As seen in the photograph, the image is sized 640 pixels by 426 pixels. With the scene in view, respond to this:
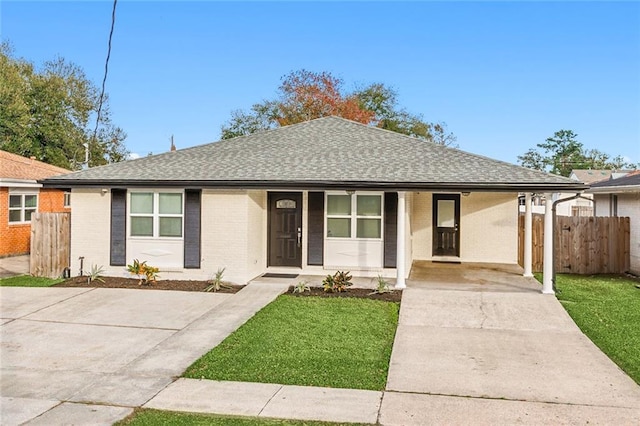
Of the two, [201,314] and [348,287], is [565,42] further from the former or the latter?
[201,314]

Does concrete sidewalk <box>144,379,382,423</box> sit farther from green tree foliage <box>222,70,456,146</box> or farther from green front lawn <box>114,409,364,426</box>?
green tree foliage <box>222,70,456,146</box>

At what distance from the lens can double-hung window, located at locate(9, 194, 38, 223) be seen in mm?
18250

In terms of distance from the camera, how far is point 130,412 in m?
5.17

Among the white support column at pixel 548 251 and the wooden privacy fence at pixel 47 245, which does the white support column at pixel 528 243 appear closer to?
the white support column at pixel 548 251

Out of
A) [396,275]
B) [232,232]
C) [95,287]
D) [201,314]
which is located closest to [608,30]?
[396,275]

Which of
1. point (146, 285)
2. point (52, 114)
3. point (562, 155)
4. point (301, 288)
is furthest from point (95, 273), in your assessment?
point (562, 155)

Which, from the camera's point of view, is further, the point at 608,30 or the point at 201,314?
the point at 608,30

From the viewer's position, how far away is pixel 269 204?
13.9 meters

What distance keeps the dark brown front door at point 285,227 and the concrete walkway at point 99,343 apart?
1933 mm

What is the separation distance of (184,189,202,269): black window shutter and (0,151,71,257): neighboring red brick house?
281 inches

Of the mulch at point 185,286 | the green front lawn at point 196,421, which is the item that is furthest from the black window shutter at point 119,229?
the green front lawn at point 196,421

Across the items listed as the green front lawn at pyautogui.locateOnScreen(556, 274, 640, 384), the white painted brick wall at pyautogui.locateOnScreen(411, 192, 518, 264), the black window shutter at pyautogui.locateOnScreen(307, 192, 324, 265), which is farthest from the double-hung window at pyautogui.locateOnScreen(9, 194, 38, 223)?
the green front lawn at pyautogui.locateOnScreen(556, 274, 640, 384)

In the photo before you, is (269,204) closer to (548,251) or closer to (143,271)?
(143,271)

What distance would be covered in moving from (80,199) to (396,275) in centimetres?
841
